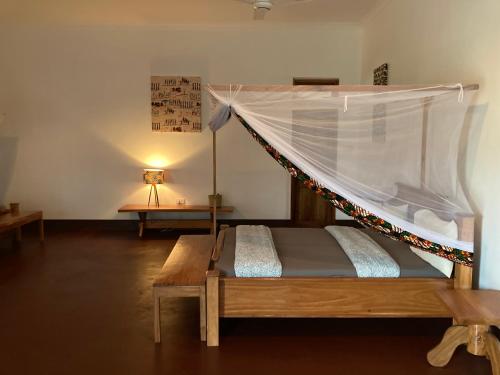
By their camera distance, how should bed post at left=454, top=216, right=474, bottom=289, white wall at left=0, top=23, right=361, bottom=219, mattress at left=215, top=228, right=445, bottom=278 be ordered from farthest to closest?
white wall at left=0, top=23, right=361, bottom=219
mattress at left=215, top=228, right=445, bottom=278
bed post at left=454, top=216, right=474, bottom=289

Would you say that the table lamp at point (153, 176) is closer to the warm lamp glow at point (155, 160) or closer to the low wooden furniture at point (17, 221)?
the warm lamp glow at point (155, 160)

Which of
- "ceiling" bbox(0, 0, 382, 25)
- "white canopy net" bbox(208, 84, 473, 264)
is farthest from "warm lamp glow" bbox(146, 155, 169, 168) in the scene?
"white canopy net" bbox(208, 84, 473, 264)

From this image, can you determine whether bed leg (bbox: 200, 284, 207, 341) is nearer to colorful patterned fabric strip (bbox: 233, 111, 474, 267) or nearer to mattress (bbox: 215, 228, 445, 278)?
mattress (bbox: 215, 228, 445, 278)

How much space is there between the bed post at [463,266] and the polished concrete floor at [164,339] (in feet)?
1.33

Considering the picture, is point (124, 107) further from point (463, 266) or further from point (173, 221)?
point (463, 266)

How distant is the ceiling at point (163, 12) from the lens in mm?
4504

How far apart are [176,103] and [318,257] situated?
3493 mm

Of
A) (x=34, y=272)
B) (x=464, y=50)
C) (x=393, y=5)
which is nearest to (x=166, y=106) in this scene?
(x=34, y=272)

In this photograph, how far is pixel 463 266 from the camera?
2.46 metres

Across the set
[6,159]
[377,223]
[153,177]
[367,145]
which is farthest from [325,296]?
[6,159]

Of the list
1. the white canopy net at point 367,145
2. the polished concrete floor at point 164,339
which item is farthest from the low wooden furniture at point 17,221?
the white canopy net at point 367,145

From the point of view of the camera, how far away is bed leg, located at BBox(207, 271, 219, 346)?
95.9 inches

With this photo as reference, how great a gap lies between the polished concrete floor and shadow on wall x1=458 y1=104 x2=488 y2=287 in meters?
0.61

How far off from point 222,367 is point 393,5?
153 inches
